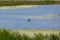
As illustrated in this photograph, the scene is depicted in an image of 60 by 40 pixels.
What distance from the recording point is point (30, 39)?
570 cm

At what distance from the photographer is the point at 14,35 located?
5980mm

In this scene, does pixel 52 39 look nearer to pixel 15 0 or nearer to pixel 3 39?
pixel 3 39

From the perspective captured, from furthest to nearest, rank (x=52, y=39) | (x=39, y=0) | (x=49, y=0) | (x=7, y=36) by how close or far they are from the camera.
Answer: (x=39, y=0) < (x=49, y=0) < (x=7, y=36) < (x=52, y=39)

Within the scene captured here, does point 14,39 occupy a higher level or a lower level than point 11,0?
higher

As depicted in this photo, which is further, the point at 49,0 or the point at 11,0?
the point at 11,0

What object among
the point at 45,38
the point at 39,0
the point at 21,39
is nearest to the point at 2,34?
the point at 21,39

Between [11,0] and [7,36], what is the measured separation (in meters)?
20.8

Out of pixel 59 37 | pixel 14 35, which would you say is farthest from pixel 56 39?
Result: pixel 14 35

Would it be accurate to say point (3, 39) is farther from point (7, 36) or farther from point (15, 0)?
point (15, 0)

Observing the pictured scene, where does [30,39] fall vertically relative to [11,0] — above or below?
above

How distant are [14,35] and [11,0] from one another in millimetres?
20746

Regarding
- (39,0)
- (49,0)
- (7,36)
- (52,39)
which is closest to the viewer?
(52,39)

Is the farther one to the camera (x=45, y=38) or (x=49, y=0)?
(x=49, y=0)

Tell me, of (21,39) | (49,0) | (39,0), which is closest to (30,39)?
(21,39)
